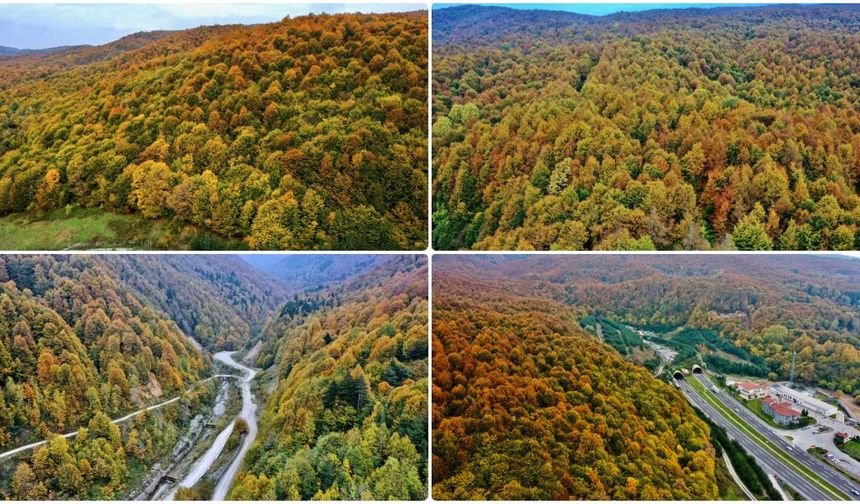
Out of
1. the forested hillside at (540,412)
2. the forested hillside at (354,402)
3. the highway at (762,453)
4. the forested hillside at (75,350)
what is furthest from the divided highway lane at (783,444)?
the forested hillside at (75,350)

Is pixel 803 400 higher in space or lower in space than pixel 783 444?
higher

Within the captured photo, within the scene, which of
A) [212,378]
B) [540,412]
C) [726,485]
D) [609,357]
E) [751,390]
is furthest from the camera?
[212,378]

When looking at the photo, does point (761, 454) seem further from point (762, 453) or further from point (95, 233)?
point (95, 233)

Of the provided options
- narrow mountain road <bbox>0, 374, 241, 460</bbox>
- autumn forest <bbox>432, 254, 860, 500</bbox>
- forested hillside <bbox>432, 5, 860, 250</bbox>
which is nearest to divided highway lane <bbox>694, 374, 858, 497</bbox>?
autumn forest <bbox>432, 254, 860, 500</bbox>

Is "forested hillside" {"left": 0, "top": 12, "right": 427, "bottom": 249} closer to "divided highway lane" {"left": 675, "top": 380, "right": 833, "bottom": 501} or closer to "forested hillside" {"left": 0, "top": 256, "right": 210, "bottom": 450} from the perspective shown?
"forested hillside" {"left": 0, "top": 256, "right": 210, "bottom": 450}

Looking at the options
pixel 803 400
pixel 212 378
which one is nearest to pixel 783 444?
pixel 803 400

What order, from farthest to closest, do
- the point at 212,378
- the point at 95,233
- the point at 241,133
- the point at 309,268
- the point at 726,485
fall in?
1. the point at 241,133
2. the point at 95,233
3. the point at 212,378
4. the point at 309,268
5. the point at 726,485

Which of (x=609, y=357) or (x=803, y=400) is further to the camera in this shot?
(x=609, y=357)

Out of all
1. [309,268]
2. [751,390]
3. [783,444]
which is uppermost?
[309,268]
